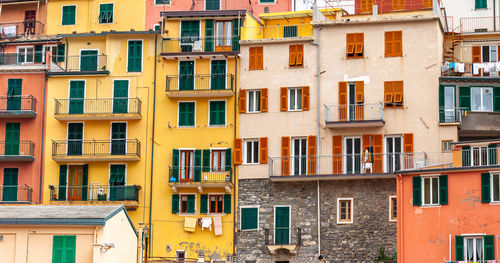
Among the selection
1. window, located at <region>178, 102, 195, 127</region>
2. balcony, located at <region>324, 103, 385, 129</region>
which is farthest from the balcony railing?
balcony, located at <region>324, 103, 385, 129</region>

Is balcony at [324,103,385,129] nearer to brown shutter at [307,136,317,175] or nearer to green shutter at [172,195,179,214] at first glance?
brown shutter at [307,136,317,175]

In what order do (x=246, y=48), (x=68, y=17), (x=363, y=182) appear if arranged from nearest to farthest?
(x=363, y=182) < (x=246, y=48) < (x=68, y=17)

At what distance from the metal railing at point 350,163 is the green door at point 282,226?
2079 mm

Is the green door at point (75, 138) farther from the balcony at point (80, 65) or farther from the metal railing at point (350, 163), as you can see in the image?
the metal railing at point (350, 163)

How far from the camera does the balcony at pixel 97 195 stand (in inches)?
2677

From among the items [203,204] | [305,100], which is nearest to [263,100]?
[305,100]

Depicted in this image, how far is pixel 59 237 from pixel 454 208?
18.0m

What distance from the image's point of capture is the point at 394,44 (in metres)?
66.5

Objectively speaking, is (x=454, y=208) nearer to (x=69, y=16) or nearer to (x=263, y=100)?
Answer: (x=263, y=100)

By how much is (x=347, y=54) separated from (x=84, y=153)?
54.1 feet

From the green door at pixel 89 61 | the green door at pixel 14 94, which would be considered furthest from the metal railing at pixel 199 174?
the green door at pixel 14 94

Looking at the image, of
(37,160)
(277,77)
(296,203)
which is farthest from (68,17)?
(296,203)

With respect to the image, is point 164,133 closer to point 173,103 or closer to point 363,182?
point 173,103

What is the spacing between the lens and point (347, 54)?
2650 inches
